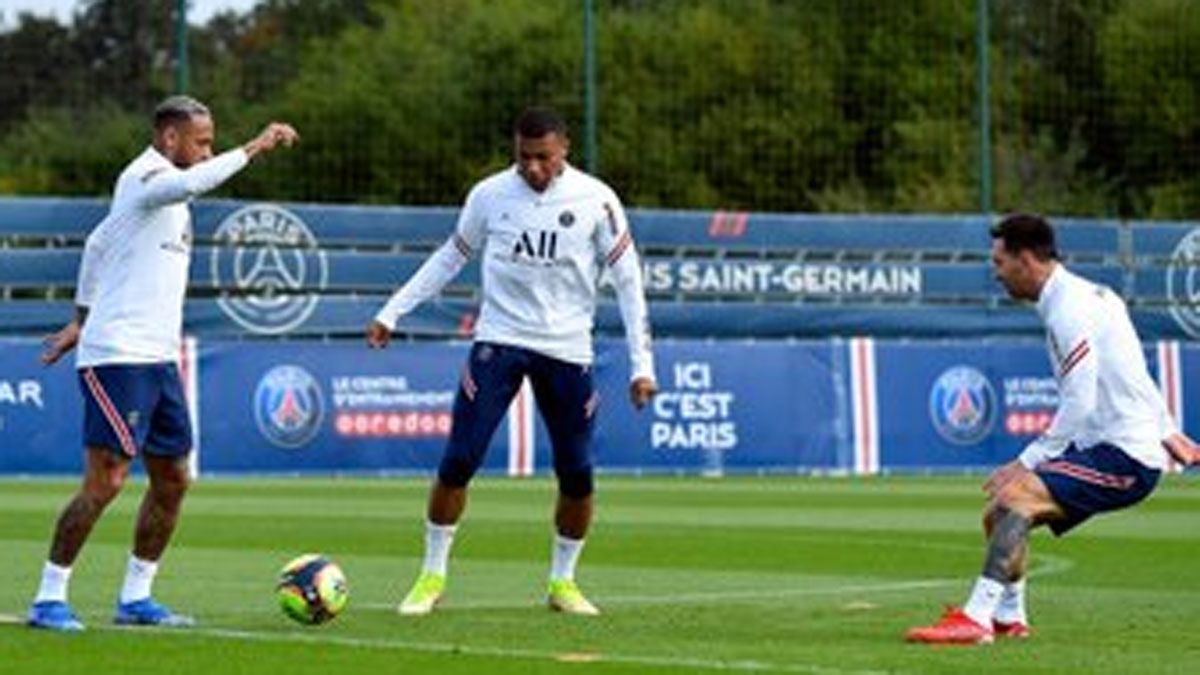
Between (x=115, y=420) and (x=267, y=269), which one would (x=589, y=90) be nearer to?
(x=267, y=269)

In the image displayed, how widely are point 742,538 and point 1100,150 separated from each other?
25576 millimetres

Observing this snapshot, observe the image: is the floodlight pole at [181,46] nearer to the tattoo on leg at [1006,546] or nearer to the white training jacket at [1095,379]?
the white training jacket at [1095,379]

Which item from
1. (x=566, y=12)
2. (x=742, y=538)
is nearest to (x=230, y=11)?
(x=566, y=12)

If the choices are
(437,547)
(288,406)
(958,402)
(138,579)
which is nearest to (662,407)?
(958,402)

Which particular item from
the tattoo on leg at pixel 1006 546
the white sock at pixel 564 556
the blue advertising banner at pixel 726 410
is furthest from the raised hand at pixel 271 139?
the blue advertising banner at pixel 726 410

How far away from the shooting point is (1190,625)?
15.7 metres

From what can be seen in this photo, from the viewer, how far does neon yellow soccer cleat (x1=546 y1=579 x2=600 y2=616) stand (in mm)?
16672

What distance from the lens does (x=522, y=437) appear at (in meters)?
34.2

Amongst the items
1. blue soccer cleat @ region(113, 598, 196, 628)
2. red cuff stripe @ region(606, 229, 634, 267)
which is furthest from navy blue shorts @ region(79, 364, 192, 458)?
red cuff stripe @ region(606, 229, 634, 267)

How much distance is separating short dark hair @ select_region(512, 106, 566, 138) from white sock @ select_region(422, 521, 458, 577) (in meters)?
1.99

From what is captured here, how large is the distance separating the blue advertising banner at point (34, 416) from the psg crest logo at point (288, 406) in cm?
192

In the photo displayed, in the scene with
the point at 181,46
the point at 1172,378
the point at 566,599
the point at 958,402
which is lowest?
the point at 958,402

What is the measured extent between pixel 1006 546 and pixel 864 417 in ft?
71.1

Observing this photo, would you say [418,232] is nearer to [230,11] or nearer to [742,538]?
[230,11]
